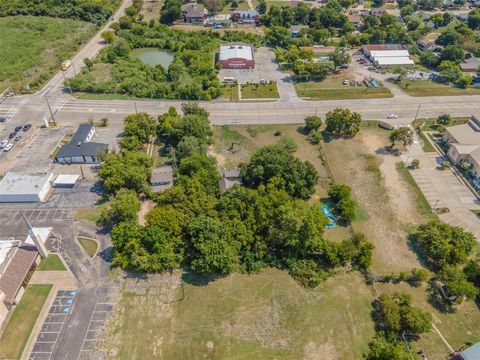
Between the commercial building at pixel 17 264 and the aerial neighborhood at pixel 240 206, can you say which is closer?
the aerial neighborhood at pixel 240 206

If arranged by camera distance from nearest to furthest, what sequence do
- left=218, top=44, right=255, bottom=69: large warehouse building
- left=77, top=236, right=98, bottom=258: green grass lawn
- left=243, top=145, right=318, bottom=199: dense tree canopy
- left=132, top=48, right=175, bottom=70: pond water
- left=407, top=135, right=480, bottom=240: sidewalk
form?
1. left=77, top=236, right=98, bottom=258: green grass lawn
2. left=407, top=135, right=480, bottom=240: sidewalk
3. left=243, top=145, right=318, bottom=199: dense tree canopy
4. left=218, top=44, right=255, bottom=69: large warehouse building
5. left=132, top=48, right=175, bottom=70: pond water

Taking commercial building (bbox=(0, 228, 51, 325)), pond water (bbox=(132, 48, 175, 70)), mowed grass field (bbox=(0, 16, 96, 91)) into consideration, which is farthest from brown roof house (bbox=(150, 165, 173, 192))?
pond water (bbox=(132, 48, 175, 70))

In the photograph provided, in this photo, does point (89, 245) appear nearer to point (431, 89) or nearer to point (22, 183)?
point (22, 183)

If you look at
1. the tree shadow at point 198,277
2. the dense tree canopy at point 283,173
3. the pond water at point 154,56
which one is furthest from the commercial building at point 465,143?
the pond water at point 154,56

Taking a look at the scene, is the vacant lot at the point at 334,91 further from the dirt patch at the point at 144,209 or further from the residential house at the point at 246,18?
the residential house at the point at 246,18

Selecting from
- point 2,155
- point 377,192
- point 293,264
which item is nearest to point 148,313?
point 293,264

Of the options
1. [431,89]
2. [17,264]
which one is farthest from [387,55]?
[17,264]

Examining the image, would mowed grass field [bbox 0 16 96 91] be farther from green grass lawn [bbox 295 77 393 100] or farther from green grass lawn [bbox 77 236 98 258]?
green grass lawn [bbox 295 77 393 100]
